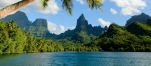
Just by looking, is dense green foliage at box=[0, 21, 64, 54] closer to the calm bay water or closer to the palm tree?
the calm bay water

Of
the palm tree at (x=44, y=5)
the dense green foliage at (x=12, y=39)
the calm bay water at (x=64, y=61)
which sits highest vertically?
the dense green foliage at (x=12, y=39)

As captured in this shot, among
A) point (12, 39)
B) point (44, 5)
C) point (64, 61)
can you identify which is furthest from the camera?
point (12, 39)

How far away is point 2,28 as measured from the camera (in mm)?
124000

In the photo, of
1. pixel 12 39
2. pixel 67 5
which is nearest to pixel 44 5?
pixel 67 5

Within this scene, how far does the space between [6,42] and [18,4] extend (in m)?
114

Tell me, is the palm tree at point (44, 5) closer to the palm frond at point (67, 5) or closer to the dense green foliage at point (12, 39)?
the palm frond at point (67, 5)

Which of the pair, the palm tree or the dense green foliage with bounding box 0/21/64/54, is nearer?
the palm tree

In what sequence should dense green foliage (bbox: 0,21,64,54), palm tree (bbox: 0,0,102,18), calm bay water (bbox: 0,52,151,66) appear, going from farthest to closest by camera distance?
1. dense green foliage (bbox: 0,21,64,54)
2. calm bay water (bbox: 0,52,151,66)
3. palm tree (bbox: 0,0,102,18)

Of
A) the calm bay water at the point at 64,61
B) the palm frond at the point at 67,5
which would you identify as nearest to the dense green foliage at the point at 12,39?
the calm bay water at the point at 64,61

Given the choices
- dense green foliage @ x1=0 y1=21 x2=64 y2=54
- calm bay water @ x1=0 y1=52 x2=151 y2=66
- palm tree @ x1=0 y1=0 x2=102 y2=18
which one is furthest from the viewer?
dense green foliage @ x1=0 y1=21 x2=64 y2=54

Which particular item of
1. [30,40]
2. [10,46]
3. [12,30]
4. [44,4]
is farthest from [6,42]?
[44,4]

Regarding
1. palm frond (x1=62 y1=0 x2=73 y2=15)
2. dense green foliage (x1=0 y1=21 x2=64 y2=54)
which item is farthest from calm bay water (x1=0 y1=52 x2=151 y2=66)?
palm frond (x1=62 y1=0 x2=73 y2=15)

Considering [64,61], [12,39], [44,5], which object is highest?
[12,39]

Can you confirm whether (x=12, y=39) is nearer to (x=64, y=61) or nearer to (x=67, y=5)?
(x=64, y=61)
